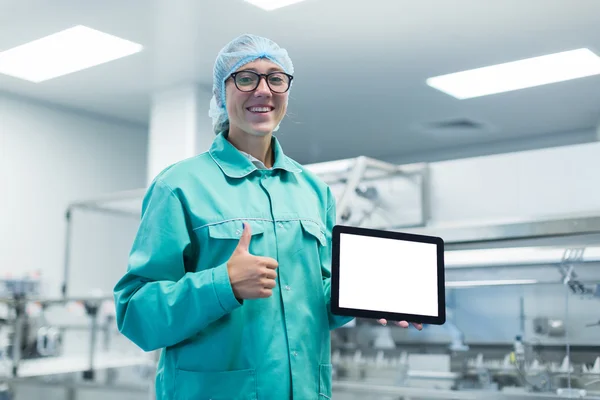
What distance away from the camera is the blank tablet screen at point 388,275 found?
43.8 inches

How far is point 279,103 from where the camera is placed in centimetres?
113

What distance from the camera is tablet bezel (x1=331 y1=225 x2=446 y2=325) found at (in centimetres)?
108

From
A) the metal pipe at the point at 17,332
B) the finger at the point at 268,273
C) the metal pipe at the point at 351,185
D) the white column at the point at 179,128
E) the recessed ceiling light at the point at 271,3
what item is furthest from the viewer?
the white column at the point at 179,128

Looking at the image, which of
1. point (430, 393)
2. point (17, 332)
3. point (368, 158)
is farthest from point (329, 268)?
point (17, 332)

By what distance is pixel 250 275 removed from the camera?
944mm

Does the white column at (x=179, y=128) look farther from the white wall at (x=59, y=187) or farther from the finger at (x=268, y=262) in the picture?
the finger at (x=268, y=262)

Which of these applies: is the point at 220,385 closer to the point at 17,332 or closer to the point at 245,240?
the point at 245,240

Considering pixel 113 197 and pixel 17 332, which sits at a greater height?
pixel 113 197

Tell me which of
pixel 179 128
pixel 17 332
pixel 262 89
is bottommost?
pixel 17 332

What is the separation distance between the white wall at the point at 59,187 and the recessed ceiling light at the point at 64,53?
641 millimetres

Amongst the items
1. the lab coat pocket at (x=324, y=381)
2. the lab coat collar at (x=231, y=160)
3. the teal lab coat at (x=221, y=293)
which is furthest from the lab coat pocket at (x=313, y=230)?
the lab coat pocket at (x=324, y=381)

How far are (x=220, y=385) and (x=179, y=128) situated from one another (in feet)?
12.8

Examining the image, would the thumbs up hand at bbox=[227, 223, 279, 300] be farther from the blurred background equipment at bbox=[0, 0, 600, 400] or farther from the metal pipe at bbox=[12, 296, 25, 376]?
the metal pipe at bbox=[12, 296, 25, 376]

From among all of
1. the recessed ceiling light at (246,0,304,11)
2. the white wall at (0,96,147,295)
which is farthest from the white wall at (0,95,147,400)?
the recessed ceiling light at (246,0,304,11)
